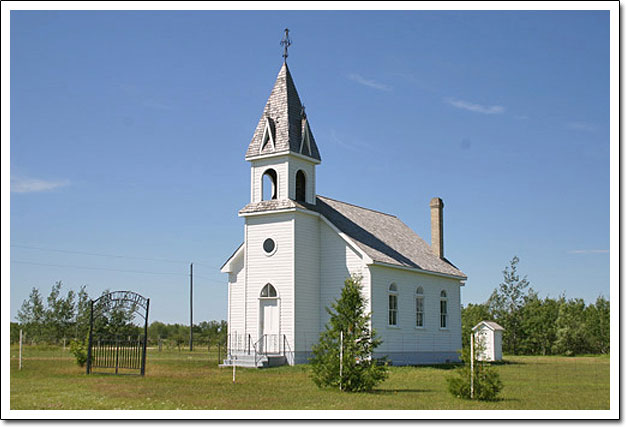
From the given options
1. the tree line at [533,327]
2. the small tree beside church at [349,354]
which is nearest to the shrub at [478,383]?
the small tree beside church at [349,354]

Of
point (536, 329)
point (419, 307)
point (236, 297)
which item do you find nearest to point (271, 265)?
point (236, 297)

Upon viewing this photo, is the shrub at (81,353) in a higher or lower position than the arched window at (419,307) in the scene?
lower

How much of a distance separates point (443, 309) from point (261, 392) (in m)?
20.8

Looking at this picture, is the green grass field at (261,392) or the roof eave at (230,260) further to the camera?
the roof eave at (230,260)

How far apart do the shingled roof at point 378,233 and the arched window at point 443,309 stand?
4.58 feet

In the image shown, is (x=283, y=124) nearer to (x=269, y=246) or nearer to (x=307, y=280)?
(x=269, y=246)

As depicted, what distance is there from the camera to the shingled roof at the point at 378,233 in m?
32.3

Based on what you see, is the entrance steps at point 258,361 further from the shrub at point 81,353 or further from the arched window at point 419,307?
the arched window at point 419,307

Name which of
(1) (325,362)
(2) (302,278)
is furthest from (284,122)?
(1) (325,362)

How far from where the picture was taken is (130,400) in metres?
17.1

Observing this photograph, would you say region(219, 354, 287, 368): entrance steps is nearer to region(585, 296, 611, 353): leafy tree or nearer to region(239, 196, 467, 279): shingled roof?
region(239, 196, 467, 279): shingled roof

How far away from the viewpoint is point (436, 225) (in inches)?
1614
